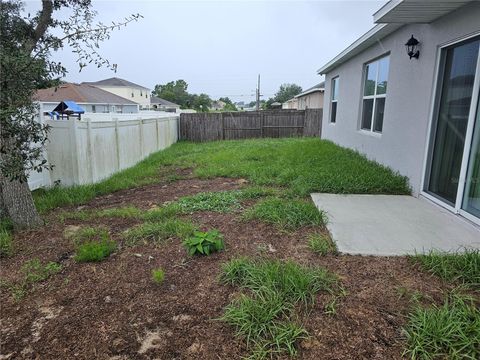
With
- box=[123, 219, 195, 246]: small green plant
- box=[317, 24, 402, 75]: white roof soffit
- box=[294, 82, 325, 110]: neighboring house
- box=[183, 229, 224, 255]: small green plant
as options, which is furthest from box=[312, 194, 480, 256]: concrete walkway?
box=[294, 82, 325, 110]: neighboring house

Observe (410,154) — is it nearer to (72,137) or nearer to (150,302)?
(150,302)

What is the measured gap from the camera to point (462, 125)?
Result: 12.8 feet

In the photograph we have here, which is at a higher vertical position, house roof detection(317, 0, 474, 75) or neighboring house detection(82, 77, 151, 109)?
neighboring house detection(82, 77, 151, 109)

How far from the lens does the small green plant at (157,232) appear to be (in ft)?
11.4

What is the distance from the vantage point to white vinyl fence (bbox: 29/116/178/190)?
5543 millimetres

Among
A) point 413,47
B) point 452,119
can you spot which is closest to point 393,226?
point 452,119

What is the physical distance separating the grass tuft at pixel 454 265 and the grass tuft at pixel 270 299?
880 millimetres

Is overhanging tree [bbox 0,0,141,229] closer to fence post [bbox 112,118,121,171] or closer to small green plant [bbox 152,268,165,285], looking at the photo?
small green plant [bbox 152,268,165,285]

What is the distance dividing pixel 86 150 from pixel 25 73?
294 cm

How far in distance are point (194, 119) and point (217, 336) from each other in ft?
46.8

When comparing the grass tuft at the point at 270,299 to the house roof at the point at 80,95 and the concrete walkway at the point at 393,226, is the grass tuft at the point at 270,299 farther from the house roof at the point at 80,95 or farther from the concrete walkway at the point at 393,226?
the house roof at the point at 80,95

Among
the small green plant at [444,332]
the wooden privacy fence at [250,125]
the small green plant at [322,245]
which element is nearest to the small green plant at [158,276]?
the small green plant at [322,245]

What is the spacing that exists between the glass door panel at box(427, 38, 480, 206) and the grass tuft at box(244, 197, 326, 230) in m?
1.83

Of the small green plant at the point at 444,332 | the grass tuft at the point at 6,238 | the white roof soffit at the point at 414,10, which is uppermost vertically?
the white roof soffit at the point at 414,10
